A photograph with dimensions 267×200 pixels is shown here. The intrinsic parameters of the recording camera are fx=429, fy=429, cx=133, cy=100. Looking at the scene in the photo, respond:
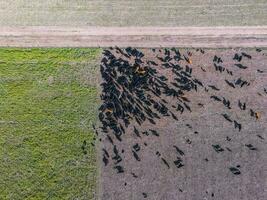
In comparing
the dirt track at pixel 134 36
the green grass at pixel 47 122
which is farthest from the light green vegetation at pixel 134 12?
the green grass at pixel 47 122

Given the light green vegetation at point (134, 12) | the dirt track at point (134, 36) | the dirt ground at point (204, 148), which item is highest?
the light green vegetation at point (134, 12)

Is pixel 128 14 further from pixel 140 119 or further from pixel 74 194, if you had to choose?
pixel 74 194

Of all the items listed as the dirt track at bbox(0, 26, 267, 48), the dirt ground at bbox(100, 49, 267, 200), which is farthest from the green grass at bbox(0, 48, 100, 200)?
the dirt ground at bbox(100, 49, 267, 200)

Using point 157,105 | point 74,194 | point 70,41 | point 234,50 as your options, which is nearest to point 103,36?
point 70,41

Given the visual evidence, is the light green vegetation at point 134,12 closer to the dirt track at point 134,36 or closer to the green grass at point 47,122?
the dirt track at point 134,36

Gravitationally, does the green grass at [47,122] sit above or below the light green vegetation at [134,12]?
below

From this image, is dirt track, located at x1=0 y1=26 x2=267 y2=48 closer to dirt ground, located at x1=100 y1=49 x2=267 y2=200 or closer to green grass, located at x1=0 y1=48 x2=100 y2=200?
green grass, located at x1=0 y1=48 x2=100 y2=200
